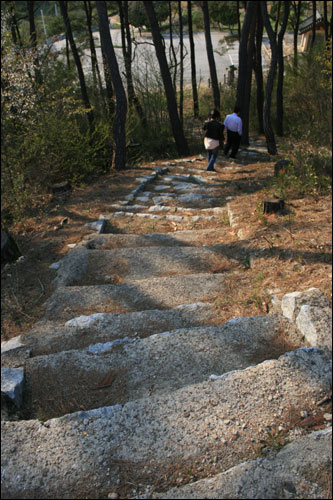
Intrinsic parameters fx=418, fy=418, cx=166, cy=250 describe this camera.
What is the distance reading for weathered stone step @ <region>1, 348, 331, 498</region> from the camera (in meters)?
2.04

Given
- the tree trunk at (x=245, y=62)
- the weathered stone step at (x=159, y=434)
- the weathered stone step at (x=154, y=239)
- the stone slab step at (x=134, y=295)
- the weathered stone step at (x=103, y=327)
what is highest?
the tree trunk at (x=245, y=62)

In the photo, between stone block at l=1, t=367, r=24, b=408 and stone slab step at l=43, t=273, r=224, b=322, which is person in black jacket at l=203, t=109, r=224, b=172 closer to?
stone slab step at l=43, t=273, r=224, b=322

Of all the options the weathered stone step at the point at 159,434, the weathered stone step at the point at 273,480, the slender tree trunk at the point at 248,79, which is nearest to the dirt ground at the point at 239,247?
the weathered stone step at the point at 159,434

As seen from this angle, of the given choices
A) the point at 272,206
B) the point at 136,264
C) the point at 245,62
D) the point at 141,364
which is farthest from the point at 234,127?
the point at 141,364

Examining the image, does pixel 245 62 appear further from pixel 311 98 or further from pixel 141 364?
pixel 141 364

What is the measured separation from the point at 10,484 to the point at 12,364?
1063mm

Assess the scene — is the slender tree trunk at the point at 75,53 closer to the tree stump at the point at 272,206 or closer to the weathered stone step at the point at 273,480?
the tree stump at the point at 272,206

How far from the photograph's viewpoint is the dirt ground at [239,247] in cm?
379

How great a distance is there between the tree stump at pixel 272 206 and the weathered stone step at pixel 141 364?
270 centimetres

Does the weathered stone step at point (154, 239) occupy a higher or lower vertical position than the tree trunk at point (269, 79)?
lower

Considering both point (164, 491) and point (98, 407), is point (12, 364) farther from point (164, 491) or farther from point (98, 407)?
point (164, 491)

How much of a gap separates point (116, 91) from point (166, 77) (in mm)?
2556

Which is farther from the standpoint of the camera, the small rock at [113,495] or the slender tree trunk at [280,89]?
the slender tree trunk at [280,89]

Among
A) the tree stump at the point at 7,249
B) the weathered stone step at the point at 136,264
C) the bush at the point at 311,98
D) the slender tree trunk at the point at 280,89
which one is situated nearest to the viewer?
the weathered stone step at the point at 136,264
